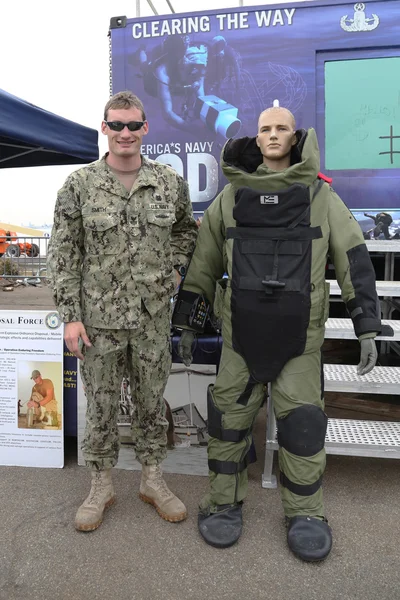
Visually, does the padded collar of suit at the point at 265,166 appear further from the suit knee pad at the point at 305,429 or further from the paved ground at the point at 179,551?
the paved ground at the point at 179,551

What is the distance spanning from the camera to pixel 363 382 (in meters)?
2.80

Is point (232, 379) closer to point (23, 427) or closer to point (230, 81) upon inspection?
point (23, 427)

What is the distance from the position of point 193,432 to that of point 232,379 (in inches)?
27.1

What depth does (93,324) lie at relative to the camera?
2.19 metres

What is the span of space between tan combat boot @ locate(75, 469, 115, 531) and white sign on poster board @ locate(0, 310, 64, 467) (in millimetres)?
517

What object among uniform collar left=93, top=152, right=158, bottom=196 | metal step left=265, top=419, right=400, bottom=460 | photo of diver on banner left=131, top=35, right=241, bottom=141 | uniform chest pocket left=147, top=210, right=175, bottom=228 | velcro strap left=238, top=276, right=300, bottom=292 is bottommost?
metal step left=265, top=419, right=400, bottom=460

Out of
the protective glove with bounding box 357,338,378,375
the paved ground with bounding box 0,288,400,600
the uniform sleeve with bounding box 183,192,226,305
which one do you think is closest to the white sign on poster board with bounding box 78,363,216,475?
the paved ground with bounding box 0,288,400,600

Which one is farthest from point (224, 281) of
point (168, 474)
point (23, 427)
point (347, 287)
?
point (23, 427)

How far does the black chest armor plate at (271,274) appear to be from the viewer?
2055mm

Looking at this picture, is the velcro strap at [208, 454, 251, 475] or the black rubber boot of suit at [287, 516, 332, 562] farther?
the velcro strap at [208, 454, 251, 475]

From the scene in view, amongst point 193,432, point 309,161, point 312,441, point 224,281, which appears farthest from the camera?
point 193,432

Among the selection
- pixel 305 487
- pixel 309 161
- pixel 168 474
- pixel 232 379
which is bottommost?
pixel 168 474

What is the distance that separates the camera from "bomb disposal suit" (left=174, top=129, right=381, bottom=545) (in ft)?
6.76

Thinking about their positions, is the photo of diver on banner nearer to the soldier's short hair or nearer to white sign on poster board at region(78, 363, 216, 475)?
the soldier's short hair
